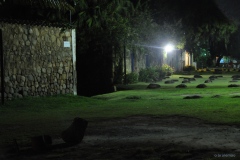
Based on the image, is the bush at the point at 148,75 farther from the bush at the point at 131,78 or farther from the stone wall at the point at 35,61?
the stone wall at the point at 35,61

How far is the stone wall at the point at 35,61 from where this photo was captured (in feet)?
48.5

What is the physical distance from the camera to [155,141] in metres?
7.43

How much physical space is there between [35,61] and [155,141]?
9521 millimetres

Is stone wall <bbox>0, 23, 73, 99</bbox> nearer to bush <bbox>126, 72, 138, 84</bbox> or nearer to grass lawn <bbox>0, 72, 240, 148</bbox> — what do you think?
grass lawn <bbox>0, 72, 240, 148</bbox>

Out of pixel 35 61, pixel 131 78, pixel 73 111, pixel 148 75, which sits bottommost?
pixel 73 111

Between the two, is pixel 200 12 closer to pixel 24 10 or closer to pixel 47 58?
pixel 24 10

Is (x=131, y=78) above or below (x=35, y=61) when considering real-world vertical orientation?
below

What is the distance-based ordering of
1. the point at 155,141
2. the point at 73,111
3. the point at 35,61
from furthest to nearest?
the point at 35,61
the point at 73,111
the point at 155,141

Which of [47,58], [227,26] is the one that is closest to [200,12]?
[227,26]

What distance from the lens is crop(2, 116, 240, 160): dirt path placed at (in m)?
6.36

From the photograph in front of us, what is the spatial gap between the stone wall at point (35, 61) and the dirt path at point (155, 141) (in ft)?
19.9

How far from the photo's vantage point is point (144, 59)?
30.2 m

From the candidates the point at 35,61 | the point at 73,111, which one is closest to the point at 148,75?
the point at 35,61

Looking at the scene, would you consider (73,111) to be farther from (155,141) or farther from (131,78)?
(131,78)
